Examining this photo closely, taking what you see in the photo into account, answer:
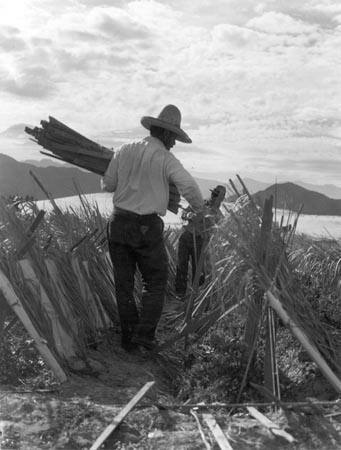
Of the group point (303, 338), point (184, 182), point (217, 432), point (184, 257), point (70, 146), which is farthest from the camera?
point (184, 257)

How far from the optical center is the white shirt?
406 cm

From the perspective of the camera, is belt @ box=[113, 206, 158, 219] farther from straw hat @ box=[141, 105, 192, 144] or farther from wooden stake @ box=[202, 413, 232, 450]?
wooden stake @ box=[202, 413, 232, 450]

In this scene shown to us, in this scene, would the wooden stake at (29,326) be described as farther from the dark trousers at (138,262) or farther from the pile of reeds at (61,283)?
the dark trousers at (138,262)

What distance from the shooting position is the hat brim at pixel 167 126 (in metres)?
4.10

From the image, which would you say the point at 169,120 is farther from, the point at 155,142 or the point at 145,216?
the point at 145,216

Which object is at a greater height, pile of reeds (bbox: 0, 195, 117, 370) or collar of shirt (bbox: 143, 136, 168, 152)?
collar of shirt (bbox: 143, 136, 168, 152)

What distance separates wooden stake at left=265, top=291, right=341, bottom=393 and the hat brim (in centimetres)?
152

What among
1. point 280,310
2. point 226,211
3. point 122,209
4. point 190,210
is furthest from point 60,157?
point 280,310

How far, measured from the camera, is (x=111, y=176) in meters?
4.34

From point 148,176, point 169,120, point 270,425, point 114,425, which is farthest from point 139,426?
point 169,120

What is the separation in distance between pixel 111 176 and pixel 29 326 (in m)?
1.42

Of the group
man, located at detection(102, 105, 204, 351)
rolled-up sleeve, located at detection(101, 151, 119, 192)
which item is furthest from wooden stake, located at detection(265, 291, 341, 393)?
rolled-up sleeve, located at detection(101, 151, 119, 192)

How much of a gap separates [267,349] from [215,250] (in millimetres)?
653

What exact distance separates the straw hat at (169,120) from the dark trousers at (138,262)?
61 cm
